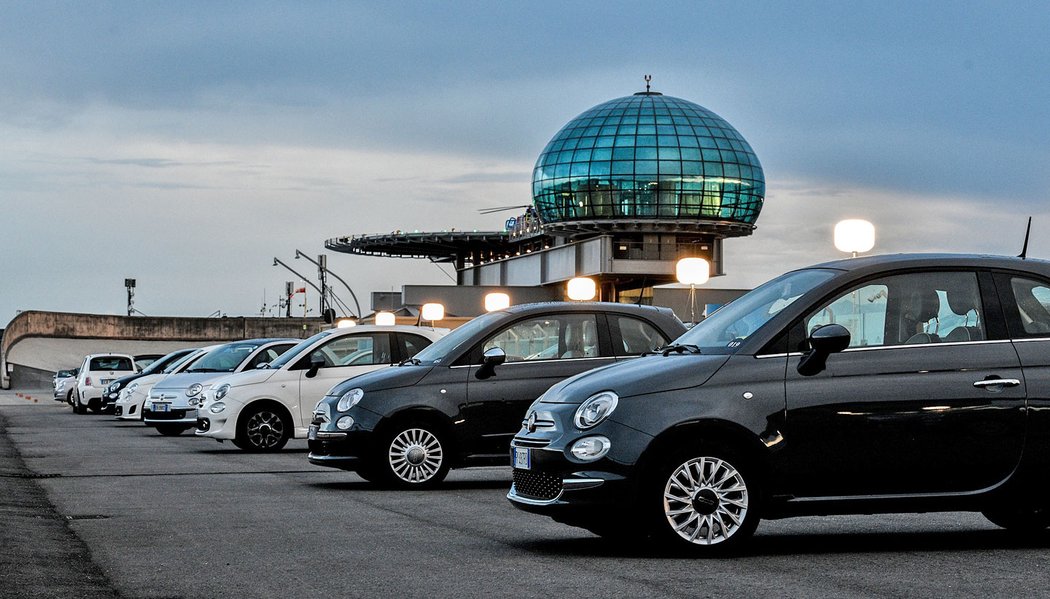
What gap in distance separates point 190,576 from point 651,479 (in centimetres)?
239

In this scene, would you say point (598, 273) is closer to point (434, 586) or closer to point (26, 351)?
point (26, 351)

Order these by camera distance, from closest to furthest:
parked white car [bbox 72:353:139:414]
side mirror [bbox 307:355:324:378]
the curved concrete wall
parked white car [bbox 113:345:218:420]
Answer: side mirror [bbox 307:355:324:378]
parked white car [bbox 113:345:218:420]
parked white car [bbox 72:353:139:414]
the curved concrete wall

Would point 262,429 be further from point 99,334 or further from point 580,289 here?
point 99,334

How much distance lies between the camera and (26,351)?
87312 millimetres

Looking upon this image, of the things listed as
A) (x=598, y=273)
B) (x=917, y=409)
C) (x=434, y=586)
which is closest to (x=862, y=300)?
(x=917, y=409)

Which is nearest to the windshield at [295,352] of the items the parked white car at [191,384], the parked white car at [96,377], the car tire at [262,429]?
the car tire at [262,429]

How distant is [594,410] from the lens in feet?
28.3

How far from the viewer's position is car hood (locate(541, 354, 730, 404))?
8516 millimetres

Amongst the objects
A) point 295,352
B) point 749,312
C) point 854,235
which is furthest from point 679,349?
point 295,352

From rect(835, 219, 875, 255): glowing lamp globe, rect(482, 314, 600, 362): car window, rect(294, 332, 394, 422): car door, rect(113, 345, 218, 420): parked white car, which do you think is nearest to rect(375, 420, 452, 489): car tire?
rect(482, 314, 600, 362): car window

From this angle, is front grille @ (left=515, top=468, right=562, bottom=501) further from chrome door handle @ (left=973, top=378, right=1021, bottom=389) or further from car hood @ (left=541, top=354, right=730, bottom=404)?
chrome door handle @ (left=973, top=378, right=1021, bottom=389)

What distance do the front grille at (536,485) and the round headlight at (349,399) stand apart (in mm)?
5260

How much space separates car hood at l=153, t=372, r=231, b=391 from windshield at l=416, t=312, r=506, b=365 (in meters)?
10.9

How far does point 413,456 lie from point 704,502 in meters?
6.14
